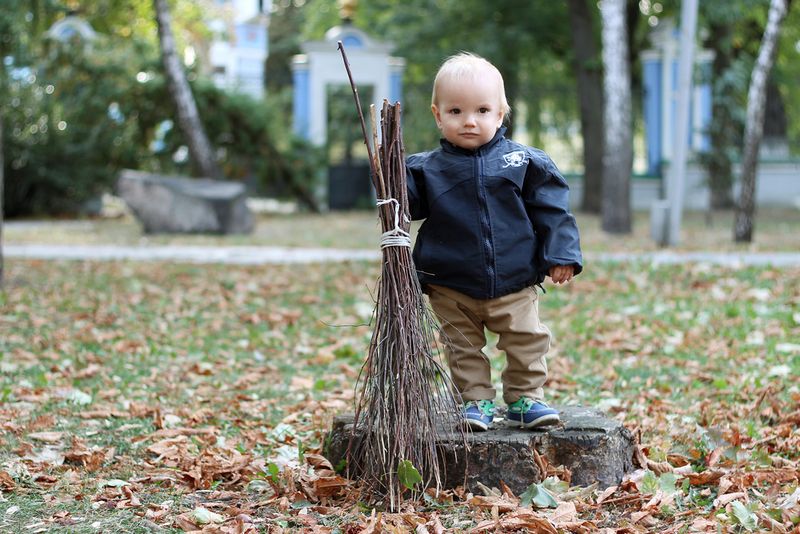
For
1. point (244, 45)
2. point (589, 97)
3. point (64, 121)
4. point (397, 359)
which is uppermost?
point (244, 45)

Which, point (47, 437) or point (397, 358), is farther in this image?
point (47, 437)

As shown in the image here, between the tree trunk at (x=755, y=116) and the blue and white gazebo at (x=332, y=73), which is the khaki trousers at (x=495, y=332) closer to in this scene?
the tree trunk at (x=755, y=116)

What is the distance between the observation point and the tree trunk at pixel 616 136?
47.5 ft

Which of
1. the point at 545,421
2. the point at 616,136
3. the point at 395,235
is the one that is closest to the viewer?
the point at 395,235

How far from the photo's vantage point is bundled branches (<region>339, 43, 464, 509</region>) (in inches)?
140

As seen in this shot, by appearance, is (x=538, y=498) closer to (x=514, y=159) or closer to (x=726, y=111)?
(x=514, y=159)

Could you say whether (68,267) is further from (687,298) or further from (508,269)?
(508,269)

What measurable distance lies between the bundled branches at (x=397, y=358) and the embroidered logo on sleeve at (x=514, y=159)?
15.6 inches

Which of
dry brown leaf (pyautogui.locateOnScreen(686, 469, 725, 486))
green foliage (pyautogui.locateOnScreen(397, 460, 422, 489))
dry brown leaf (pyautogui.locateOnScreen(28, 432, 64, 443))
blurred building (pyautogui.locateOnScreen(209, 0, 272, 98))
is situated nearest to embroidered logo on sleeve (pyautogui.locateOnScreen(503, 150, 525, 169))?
green foliage (pyautogui.locateOnScreen(397, 460, 422, 489))

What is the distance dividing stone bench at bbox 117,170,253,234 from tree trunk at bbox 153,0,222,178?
2251mm

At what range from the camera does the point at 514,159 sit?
3.71 metres

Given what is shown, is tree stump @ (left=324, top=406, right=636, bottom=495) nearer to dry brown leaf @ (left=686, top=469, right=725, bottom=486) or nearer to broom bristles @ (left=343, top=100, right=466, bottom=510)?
broom bristles @ (left=343, top=100, right=466, bottom=510)

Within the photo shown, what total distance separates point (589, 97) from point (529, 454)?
1662 centimetres

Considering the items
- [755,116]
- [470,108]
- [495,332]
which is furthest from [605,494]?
[755,116]
